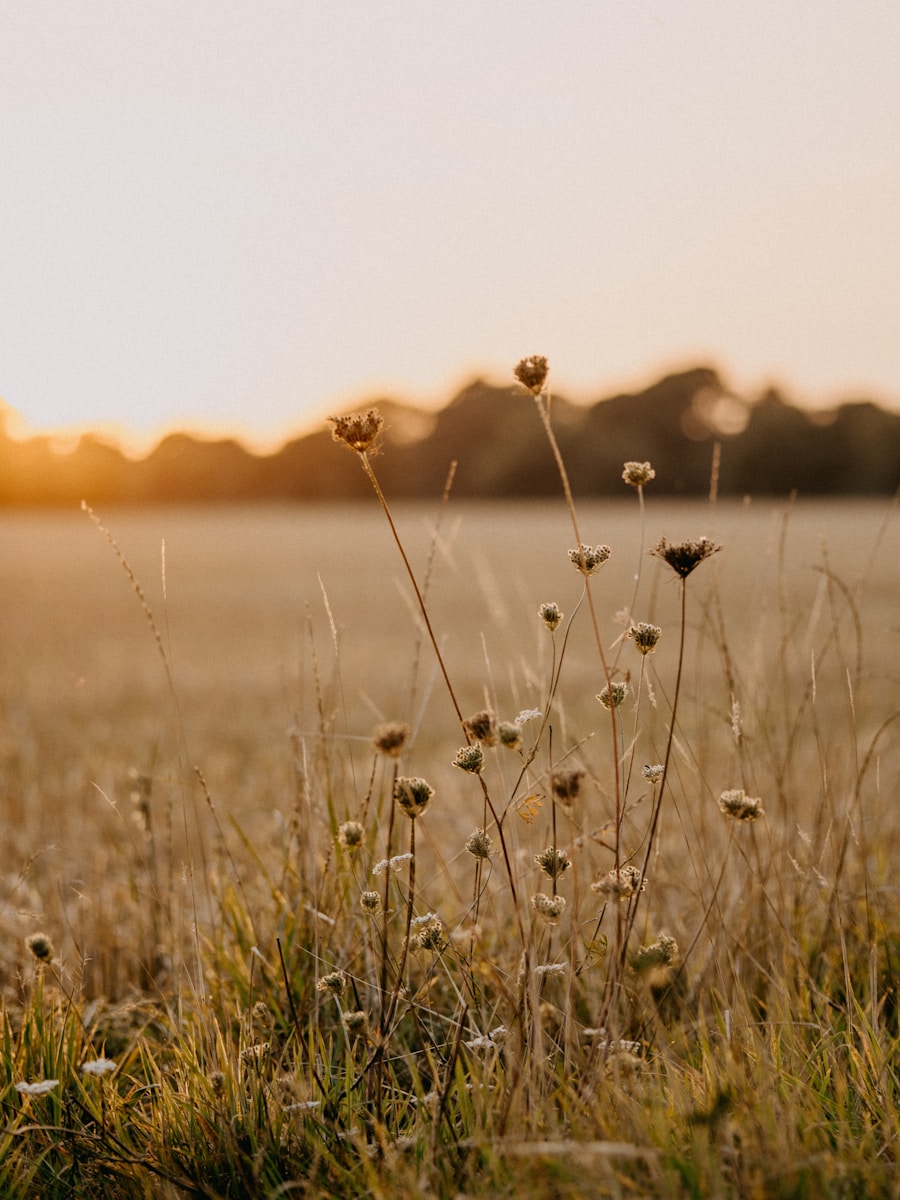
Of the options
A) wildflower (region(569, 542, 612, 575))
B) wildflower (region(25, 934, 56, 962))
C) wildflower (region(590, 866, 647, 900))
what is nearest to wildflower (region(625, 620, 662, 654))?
wildflower (region(569, 542, 612, 575))

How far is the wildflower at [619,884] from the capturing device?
133 centimetres

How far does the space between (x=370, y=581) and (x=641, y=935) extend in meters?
18.8

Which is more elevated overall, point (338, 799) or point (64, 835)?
point (338, 799)

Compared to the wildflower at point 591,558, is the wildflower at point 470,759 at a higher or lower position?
lower

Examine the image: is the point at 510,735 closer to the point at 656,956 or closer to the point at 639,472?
the point at 656,956

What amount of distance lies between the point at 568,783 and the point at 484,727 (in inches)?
5.7

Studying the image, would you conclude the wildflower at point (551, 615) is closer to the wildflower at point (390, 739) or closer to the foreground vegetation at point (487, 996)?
the foreground vegetation at point (487, 996)

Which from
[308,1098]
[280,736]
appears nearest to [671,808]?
[308,1098]

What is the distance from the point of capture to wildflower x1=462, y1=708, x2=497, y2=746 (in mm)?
1389

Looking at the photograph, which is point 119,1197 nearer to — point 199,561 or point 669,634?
point 669,634

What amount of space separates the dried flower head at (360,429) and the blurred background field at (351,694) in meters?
0.36

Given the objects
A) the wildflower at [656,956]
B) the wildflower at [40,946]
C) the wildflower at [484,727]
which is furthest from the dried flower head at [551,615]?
the wildflower at [40,946]

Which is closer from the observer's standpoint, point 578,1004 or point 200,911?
point 578,1004

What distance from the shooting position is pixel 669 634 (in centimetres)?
1200
